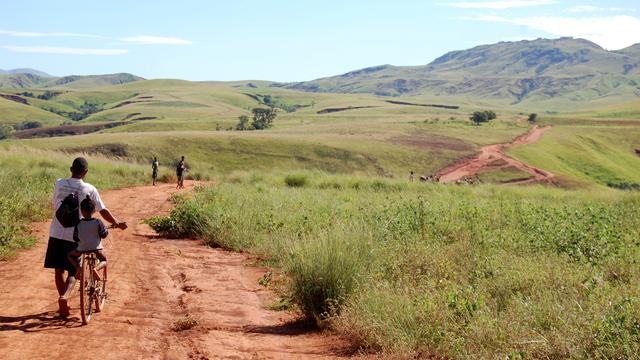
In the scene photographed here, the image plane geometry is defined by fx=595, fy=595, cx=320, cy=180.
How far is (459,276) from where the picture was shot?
9891 millimetres

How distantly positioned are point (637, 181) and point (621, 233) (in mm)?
70854

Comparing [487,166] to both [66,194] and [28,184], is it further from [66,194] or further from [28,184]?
[66,194]

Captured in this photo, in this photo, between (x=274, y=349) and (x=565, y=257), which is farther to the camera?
(x=565, y=257)

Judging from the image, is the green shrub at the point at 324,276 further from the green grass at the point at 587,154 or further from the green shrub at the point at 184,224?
the green grass at the point at 587,154

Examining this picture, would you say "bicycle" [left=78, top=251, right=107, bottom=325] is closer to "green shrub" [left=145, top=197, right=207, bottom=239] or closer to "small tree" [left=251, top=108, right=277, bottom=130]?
"green shrub" [left=145, top=197, right=207, bottom=239]

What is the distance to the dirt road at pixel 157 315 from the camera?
7000 mm

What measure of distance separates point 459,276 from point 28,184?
635 inches

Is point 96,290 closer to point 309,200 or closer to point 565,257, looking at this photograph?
point 565,257

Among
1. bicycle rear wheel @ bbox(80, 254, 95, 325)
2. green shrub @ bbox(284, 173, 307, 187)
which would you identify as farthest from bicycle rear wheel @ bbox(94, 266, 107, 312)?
green shrub @ bbox(284, 173, 307, 187)

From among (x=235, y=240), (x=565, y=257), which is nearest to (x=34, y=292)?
(x=235, y=240)

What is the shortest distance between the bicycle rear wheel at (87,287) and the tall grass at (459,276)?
112 inches

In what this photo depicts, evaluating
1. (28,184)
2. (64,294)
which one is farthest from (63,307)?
(28,184)

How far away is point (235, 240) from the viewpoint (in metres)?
14.1

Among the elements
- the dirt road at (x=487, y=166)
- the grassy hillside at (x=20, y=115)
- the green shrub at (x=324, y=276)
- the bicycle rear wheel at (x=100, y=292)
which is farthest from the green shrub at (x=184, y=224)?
the grassy hillside at (x=20, y=115)
